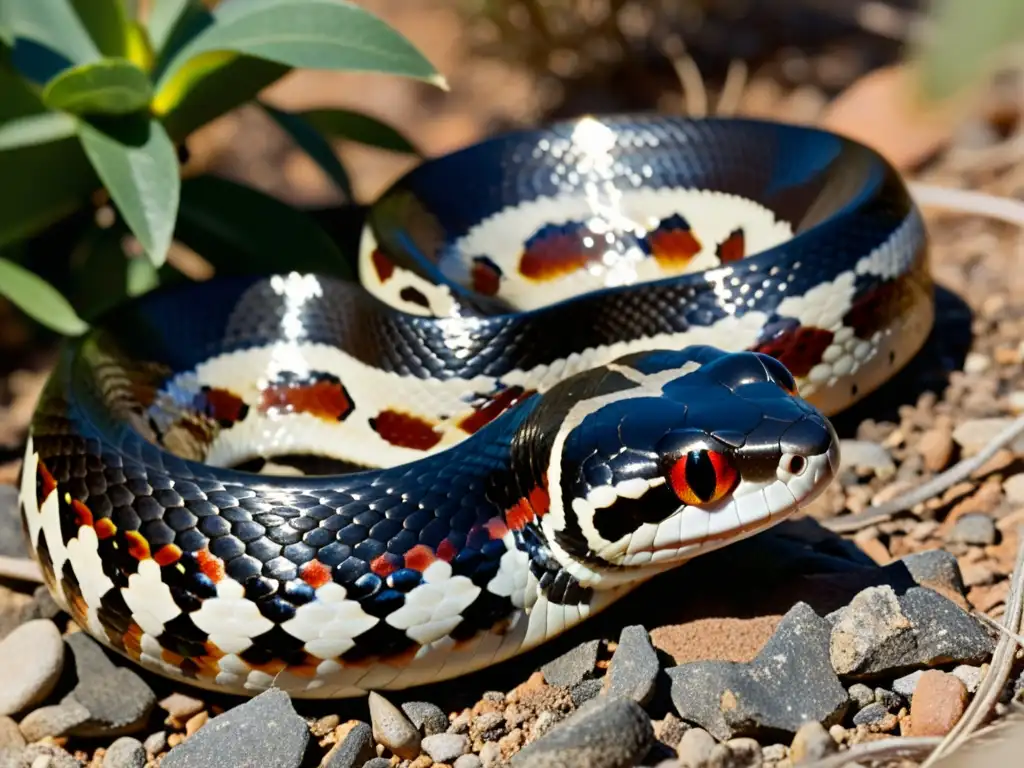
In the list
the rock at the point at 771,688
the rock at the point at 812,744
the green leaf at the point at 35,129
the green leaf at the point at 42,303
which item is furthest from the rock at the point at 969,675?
the green leaf at the point at 35,129

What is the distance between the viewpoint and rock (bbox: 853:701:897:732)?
288 centimetres

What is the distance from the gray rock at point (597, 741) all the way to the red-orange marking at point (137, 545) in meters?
1.23

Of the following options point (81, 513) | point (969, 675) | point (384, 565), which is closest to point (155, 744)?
point (81, 513)

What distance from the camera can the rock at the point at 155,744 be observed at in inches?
129

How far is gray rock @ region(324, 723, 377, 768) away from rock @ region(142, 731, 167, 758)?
62 centimetres

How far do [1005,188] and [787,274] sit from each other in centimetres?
276

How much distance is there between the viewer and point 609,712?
267 cm

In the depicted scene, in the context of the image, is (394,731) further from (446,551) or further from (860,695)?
(860,695)

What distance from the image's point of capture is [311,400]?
451cm

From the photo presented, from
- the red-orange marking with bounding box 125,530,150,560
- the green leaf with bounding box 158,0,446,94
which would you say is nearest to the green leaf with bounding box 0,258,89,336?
the green leaf with bounding box 158,0,446,94

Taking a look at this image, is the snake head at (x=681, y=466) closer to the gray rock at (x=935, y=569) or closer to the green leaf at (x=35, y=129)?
the gray rock at (x=935, y=569)

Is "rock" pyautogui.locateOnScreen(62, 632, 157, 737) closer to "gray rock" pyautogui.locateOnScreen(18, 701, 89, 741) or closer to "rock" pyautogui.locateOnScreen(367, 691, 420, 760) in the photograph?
"gray rock" pyautogui.locateOnScreen(18, 701, 89, 741)

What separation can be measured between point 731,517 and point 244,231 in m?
2.84

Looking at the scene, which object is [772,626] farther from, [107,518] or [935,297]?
[935,297]
